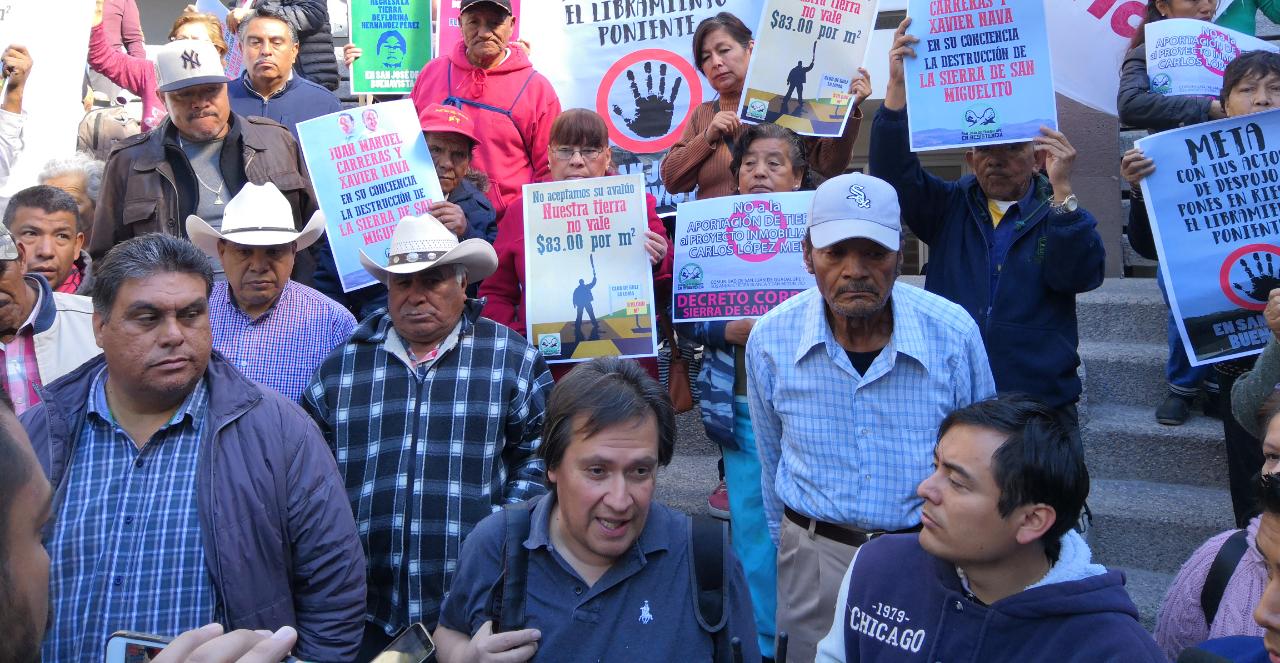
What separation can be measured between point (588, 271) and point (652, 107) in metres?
2.49

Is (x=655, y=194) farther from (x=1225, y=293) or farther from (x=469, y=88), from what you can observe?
(x=1225, y=293)

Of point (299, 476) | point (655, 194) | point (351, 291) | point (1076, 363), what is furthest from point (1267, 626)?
point (655, 194)

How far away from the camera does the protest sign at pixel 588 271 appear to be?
14.7 ft

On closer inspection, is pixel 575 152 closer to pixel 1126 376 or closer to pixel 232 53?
pixel 1126 376

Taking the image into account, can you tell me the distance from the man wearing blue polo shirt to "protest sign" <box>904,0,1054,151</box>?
222 cm

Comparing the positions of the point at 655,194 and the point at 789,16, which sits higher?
the point at 789,16

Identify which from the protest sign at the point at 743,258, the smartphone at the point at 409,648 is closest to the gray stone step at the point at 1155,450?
the protest sign at the point at 743,258

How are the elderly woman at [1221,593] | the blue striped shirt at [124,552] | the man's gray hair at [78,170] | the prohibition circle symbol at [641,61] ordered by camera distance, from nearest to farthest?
1. the elderly woman at [1221,593]
2. the blue striped shirt at [124,552]
3. the man's gray hair at [78,170]
4. the prohibition circle symbol at [641,61]

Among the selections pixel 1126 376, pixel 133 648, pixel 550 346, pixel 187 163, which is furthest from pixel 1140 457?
pixel 133 648

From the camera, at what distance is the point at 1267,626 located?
2.21 meters

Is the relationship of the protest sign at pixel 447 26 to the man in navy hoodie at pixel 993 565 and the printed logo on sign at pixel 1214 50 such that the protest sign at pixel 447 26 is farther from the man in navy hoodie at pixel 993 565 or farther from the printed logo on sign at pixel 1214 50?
the man in navy hoodie at pixel 993 565

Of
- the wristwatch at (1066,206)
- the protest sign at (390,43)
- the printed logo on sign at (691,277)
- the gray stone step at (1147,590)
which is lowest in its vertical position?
the gray stone step at (1147,590)

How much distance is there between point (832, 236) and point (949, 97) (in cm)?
135

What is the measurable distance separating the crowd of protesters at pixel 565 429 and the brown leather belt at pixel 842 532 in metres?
0.01
